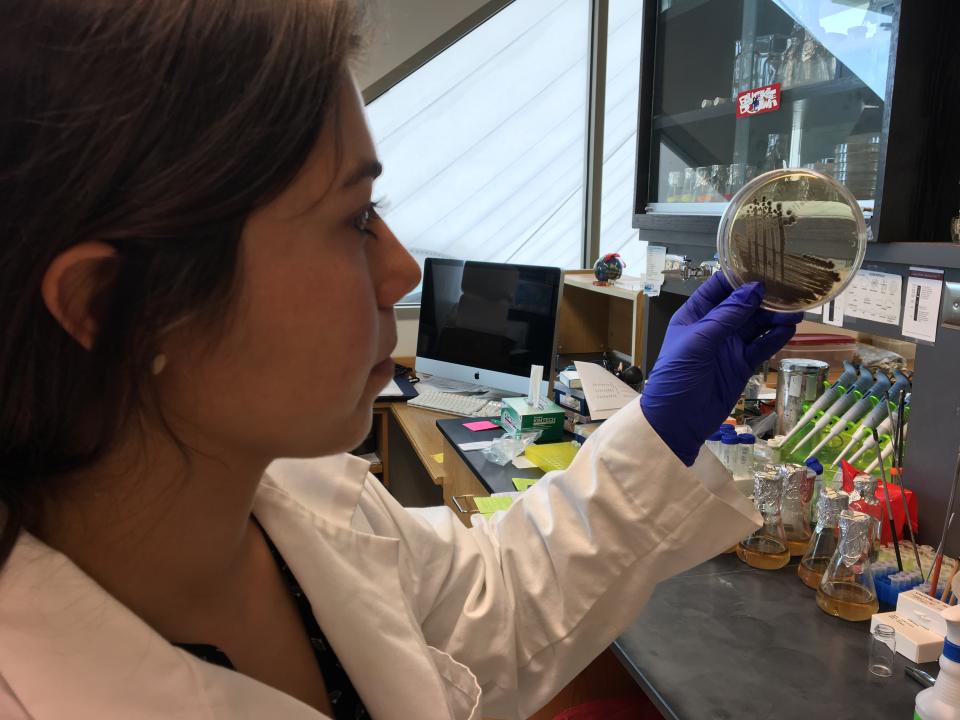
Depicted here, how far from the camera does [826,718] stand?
0.84 meters

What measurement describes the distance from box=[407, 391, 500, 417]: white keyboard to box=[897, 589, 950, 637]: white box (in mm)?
1563

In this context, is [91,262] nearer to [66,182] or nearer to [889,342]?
[66,182]

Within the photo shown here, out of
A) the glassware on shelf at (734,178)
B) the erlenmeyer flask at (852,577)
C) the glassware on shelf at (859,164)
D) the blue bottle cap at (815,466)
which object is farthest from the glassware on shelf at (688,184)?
the erlenmeyer flask at (852,577)

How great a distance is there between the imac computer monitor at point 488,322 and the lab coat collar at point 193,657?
5.39 ft

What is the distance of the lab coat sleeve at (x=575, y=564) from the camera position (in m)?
0.96

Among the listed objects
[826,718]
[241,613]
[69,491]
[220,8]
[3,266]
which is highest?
[220,8]

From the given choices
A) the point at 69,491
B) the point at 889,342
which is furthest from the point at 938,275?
the point at 69,491

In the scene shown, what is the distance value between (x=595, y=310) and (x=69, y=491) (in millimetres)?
2764

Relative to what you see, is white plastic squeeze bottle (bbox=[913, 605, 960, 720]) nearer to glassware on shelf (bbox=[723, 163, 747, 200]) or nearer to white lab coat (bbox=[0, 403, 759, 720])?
white lab coat (bbox=[0, 403, 759, 720])

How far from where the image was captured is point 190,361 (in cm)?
56

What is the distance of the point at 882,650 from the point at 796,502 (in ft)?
1.12

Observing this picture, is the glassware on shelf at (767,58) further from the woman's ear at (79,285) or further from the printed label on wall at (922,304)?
the woman's ear at (79,285)

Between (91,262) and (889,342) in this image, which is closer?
(91,262)

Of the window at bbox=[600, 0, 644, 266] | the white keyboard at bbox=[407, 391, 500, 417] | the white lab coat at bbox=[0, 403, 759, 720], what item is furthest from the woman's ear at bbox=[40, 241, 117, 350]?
the window at bbox=[600, 0, 644, 266]
